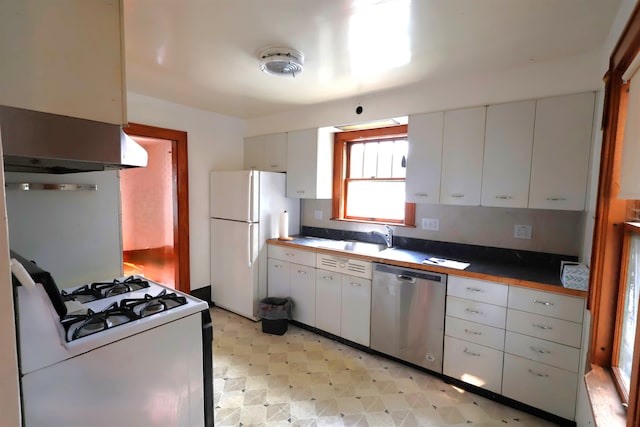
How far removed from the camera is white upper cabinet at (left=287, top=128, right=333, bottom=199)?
317cm

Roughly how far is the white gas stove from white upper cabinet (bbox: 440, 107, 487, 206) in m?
2.00

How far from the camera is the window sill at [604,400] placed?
3.86 feet

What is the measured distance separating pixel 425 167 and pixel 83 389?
98.6 inches

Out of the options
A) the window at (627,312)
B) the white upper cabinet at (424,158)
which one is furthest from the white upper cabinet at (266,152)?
the window at (627,312)

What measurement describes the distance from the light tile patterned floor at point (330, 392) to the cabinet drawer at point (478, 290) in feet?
2.34

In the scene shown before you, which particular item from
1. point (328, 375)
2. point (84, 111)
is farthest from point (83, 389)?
point (328, 375)

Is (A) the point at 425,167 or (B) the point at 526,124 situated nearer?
(B) the point at 526,124

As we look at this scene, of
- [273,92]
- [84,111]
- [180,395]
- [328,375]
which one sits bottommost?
[328,375]

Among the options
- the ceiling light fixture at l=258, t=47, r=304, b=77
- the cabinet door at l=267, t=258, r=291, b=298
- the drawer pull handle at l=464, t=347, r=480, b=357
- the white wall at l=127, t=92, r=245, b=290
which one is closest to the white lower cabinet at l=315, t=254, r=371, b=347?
the cabinet door at l=267, t=258, r=291, b=298

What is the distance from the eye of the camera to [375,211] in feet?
10.6

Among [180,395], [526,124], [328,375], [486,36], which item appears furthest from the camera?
[328,375]

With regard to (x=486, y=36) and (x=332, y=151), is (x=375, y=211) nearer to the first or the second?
(x=332, y=151)

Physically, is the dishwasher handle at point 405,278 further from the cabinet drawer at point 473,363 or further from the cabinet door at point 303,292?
the cabinet door at point 303,292

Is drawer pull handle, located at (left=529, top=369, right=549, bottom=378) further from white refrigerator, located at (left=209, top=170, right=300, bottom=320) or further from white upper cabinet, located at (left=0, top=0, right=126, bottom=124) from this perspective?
white upper cabinet, located at (left=0, top=0, right=126, bottom=124)
